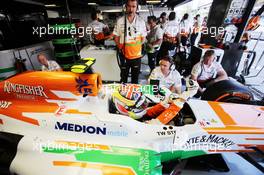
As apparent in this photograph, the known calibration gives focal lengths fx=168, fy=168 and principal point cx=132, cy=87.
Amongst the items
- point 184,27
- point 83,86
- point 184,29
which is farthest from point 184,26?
point 83,86

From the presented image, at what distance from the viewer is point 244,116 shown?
4.91ft

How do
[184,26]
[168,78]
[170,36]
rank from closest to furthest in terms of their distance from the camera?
[168,78] → [170,36] → [184,26]

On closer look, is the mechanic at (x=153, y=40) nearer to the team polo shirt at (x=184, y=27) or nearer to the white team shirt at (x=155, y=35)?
the white team shirt at (x=155, y=35)

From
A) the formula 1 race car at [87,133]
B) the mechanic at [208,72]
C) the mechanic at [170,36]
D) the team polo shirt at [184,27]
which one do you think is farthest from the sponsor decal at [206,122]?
the team polo shirt at [184,27]

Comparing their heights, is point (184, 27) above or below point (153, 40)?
above

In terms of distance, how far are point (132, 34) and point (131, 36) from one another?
4 centimetres

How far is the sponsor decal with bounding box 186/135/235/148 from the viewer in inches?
53.2

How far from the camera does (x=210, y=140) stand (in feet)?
4.48

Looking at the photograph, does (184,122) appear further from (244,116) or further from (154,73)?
(154,73)

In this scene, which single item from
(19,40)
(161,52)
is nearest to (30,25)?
(19,40)

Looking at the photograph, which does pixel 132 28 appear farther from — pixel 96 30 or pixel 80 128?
pixel 96 30

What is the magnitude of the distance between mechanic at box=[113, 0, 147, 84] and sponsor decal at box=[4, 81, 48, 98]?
143cm

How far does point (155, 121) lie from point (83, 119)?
0.60 meters

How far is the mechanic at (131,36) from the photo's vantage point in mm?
2643
